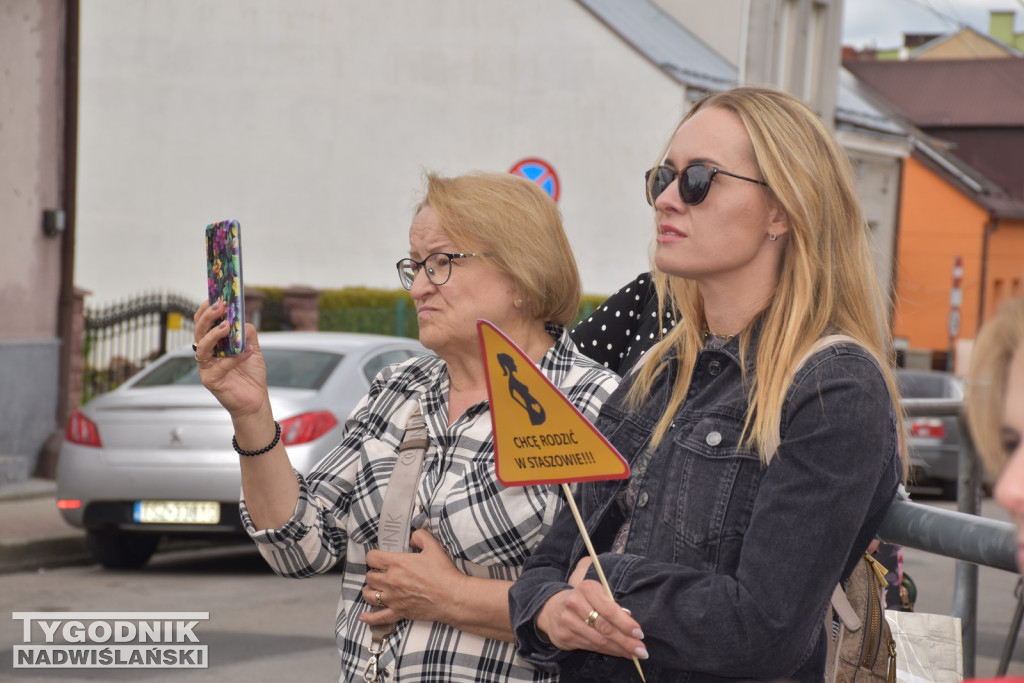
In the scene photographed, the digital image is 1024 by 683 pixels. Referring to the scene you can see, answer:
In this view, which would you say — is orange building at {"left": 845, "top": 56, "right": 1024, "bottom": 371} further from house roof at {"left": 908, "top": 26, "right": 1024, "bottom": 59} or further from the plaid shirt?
the plaid shirt

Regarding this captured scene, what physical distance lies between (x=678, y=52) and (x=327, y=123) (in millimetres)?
7493

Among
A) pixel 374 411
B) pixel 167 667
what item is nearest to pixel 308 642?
pixel 167 667

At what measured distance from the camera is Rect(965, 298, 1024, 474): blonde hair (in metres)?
1.30

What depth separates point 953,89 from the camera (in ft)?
153

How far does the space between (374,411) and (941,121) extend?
45.3 m

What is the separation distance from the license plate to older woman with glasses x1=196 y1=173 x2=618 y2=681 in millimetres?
5934

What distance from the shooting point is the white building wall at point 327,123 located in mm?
24391

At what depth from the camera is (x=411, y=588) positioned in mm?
2768

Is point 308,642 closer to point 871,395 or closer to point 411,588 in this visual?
point 411,588

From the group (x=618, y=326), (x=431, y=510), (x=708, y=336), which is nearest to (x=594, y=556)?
(x=708, y=336)

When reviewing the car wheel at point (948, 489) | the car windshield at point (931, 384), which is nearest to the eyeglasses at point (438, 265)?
the car wheel at point (948, 489)

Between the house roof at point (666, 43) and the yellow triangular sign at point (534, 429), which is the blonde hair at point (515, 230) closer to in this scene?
the yellow triangular sign at point (534, 429)

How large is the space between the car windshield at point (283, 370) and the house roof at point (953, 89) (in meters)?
39.2

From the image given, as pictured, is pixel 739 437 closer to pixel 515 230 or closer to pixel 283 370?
pixel 515 230
